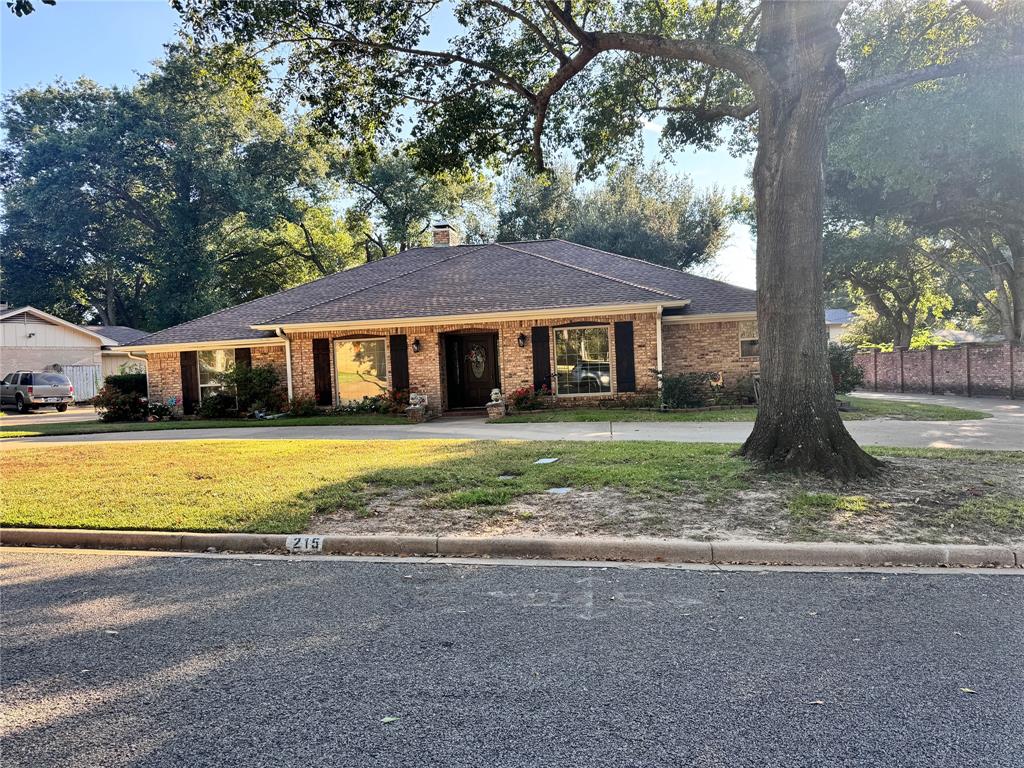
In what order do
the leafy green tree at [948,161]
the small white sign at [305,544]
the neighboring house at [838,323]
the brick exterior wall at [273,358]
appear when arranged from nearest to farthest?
the small white sign at [305,544] → the leafy green tree at [948,161] → the brick exterior wall at [273,358] → the neighboring house at [838,323]

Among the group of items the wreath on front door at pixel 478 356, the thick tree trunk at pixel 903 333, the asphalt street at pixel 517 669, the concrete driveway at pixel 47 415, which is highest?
the thick tree trunk at pixel 903 333

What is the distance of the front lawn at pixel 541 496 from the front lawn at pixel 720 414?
5.03m

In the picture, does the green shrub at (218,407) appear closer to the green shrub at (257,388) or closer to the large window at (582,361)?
the green shrub at (257,388)

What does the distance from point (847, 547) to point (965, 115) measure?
1489 centimetres

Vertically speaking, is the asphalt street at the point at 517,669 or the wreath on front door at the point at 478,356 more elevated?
the wreath on front door at the point at 478,356

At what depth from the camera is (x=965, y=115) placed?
1503 centimetres

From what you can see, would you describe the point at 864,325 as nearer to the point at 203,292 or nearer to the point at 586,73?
the point at 586,73

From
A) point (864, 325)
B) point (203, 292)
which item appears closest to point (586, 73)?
point (203, 292)

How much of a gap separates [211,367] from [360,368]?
5374 millimetres

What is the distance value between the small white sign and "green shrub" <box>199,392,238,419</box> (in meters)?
14.9

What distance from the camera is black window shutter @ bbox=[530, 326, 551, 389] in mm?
17281

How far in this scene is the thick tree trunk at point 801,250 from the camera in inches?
298

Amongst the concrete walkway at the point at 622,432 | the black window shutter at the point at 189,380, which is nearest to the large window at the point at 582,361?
the concrete walkway at the point at 622,432

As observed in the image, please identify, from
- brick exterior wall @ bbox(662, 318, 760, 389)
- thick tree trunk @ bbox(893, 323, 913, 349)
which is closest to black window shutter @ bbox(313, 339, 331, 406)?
brick exterior wall @ bbox(662, 318, 760, 389)
